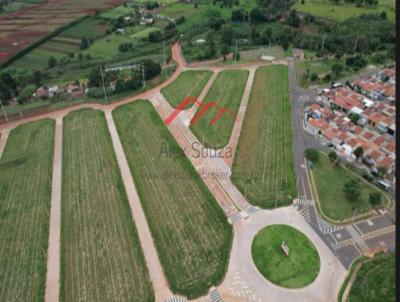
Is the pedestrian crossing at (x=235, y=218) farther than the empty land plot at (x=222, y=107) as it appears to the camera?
No

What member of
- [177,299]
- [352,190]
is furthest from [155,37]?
[177,299]

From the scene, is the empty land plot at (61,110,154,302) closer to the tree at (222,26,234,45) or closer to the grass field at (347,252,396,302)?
the grass field at (347,252,396,302)

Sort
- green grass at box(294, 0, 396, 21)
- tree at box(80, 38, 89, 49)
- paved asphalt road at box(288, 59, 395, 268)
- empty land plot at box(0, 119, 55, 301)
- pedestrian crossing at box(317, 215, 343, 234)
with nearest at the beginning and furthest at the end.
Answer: empty land plot at box(0, 119, 55, 301) < paved asphalt road at box(288, 59, 395, 268) < pedestrian crossing at box(317, 215, 343, 234) < tree at box(80, 38, 89, 49) < green grass at box(294, 0, 396, 21)

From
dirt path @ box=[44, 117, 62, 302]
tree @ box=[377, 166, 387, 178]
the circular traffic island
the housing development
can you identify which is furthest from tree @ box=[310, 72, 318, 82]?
dirt path @ box=[44, 117, 62, 302]

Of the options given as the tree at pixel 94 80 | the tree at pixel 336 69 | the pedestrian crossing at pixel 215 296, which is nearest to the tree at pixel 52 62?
the tree at pixel 94 80

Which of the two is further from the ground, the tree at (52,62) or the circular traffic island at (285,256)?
the tree at (52,62)

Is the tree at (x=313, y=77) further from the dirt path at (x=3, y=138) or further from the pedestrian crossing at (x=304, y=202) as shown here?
the dirt path at (x=3, y=138)
